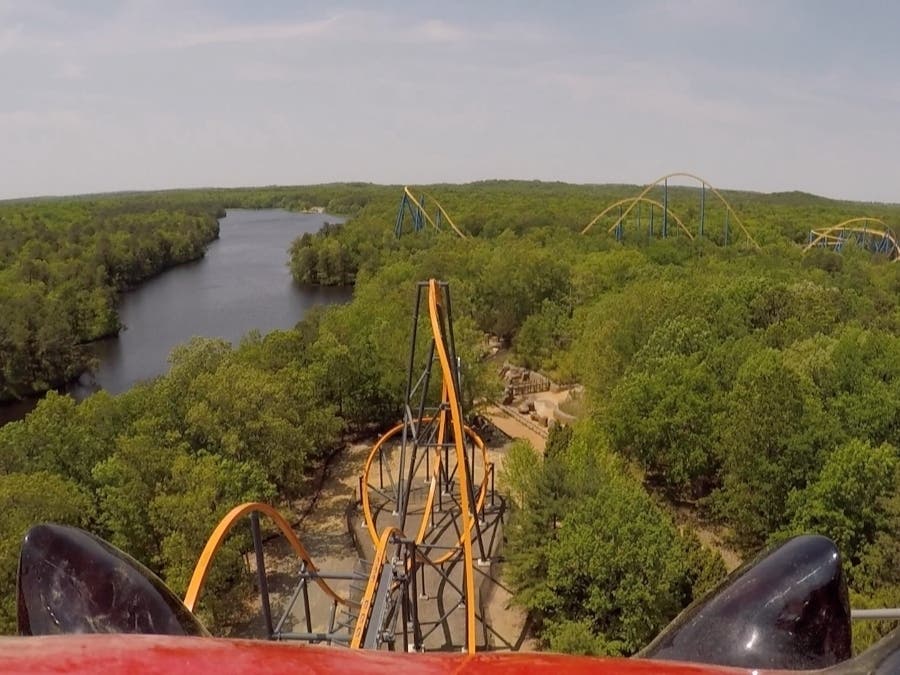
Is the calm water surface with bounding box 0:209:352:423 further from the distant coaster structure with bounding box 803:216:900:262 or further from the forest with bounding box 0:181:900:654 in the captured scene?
the distant coaster structure with bounding box 803:216:900:262

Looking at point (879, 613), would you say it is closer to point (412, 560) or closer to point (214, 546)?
point (214, 546)

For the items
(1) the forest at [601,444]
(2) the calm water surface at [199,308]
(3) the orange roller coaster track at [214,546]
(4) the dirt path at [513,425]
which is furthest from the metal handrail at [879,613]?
(2) the calm water surface at [199,308]

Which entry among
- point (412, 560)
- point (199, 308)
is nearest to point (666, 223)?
point (199, 308)

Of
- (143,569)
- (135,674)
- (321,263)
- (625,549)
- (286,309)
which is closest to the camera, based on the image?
(135,674)

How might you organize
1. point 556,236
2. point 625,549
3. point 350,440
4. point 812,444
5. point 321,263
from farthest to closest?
point 321,263 < point 556,236 < point 350,440 < point 812,444 < point 625,549

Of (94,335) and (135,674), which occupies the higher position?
(135,674)

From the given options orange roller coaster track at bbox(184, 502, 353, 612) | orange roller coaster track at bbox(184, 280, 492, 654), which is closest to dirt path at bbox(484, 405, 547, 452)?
orange roller coaster track at bbox(184, 280, 492, 654)

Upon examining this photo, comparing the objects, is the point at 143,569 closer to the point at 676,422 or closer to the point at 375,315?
the point at 676,422

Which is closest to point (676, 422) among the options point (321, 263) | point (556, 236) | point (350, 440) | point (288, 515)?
point (288, 515)
